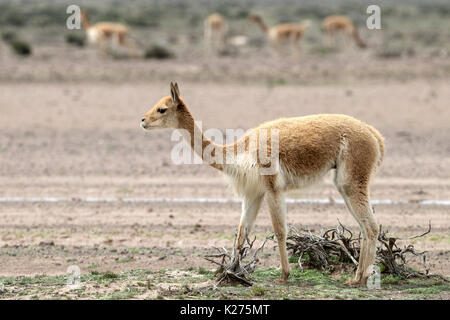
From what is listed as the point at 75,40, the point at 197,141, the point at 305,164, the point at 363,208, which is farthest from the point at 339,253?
the point at 75,40

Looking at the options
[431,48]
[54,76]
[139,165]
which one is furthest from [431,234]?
[431,48]

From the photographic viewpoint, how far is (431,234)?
9.40m

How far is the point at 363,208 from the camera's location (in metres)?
7.32

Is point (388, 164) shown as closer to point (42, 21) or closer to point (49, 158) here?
point (49, 158)

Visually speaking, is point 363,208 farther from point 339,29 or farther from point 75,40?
point 339,29

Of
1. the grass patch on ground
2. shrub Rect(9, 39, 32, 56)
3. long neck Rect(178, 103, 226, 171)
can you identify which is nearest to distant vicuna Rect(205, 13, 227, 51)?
shrub Rect(9, 39, 32, 56)

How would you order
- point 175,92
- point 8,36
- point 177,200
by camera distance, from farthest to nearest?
point 8,36 < point 177,200 < point 175,92

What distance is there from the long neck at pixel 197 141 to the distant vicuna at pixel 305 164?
18mm

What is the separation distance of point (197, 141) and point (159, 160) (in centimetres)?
596

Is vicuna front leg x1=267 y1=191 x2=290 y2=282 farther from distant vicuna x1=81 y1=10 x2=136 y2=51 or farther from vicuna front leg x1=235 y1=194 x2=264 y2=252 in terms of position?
distant vicuna x1=81 y1=10 x2=136 y2=51

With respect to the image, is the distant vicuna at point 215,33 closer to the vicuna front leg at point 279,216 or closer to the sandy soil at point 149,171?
the sandy soil at point 149,171

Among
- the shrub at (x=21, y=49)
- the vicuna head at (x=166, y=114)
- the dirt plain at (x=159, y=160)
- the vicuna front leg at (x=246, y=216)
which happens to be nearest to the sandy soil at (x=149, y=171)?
the dirt plain at (x=159, y=160)

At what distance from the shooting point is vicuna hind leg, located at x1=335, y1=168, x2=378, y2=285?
7312 mm

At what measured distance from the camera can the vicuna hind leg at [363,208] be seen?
24.0ft
